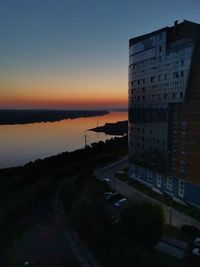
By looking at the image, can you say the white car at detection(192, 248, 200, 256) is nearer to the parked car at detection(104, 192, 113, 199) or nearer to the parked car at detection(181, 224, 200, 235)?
→ the parked car at detection(181, 224, 200, 235)

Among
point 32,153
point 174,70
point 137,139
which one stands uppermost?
point 174,70

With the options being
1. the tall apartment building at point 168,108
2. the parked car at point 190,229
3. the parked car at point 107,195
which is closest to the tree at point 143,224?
the parked car at point 190,229

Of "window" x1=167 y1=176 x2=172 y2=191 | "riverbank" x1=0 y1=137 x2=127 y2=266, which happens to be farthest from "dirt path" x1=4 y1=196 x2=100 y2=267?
"window" x1=167 y1=176 x2=172 y2=191

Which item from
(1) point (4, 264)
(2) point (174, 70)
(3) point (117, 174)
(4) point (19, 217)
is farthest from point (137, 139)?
(1) point (4, 264)

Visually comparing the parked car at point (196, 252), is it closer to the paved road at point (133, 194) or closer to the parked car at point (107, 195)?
the paved road at point (133, 194)

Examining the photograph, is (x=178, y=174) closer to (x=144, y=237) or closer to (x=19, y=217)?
(x=144, y=237)
